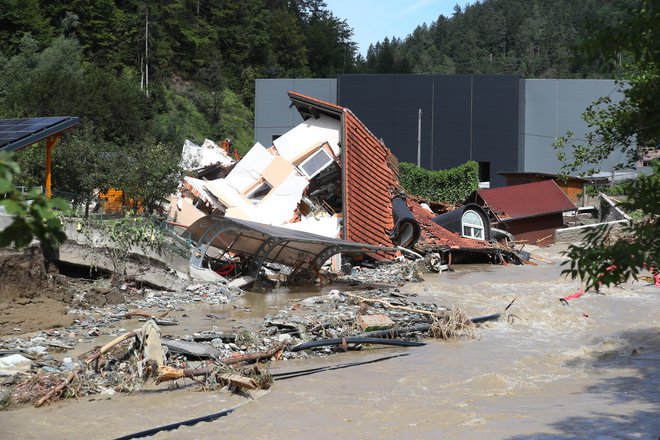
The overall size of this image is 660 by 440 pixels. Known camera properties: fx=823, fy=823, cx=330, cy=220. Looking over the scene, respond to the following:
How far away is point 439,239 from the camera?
96.1ft

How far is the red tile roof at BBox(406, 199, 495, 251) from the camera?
94.1ft

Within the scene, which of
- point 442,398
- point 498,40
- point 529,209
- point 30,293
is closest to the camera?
point 442,398

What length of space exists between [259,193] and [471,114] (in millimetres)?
32483

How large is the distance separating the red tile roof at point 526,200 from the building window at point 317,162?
11005mm

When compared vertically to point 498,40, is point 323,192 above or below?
below

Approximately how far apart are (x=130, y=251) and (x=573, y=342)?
975 cm

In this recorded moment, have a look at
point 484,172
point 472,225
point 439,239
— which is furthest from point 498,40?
point 439,239

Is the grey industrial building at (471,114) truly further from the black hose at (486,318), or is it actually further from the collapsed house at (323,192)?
the black hose at (486,318)

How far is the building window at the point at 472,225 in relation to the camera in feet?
105

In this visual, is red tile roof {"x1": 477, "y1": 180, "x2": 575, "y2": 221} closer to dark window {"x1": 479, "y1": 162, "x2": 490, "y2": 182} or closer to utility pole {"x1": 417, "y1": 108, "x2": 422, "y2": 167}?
utility pole {"x1": 417, "y1": 108, "x2": 422, "y2": 167}

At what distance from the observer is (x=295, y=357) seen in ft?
43.5

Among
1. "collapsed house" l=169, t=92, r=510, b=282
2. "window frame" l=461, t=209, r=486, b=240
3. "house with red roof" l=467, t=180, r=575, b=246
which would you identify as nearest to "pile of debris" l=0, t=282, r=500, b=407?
"collapsed house" l=169, t=92, r=510, b=282

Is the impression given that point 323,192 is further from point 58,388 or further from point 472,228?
point 58,388

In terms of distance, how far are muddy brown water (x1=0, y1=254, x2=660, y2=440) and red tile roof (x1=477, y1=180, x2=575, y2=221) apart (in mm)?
19091
